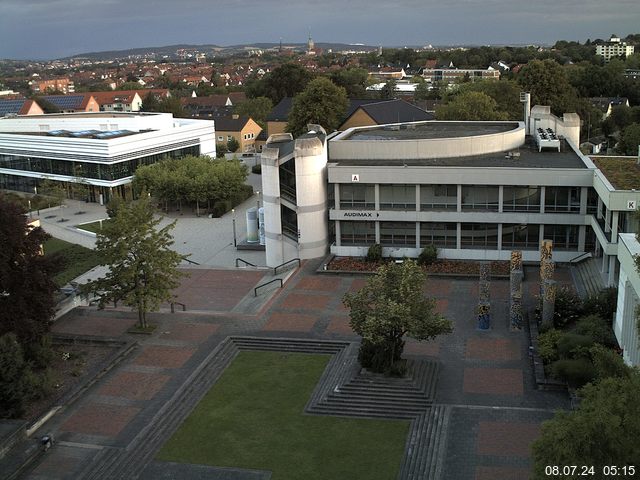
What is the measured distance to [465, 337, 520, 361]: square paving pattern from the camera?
28.0 m

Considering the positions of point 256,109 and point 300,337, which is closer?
point 300,337

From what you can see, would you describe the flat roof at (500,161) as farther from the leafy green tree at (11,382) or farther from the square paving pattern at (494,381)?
the leafy green tree at (11,382)

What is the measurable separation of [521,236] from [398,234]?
6.79m

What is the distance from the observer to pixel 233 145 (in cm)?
9162

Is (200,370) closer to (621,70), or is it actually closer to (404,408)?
(404,408)

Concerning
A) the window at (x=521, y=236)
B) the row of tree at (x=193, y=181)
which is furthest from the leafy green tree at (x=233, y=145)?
the window at (x=521, y=236)

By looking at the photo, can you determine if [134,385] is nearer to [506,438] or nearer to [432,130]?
[506,438]

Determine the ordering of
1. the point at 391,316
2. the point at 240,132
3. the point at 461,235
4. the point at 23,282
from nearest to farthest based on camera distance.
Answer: the point at 391,316, the point at 23,282, the point at 461,235, the point at 240,132

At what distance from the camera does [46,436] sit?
75.7 ft

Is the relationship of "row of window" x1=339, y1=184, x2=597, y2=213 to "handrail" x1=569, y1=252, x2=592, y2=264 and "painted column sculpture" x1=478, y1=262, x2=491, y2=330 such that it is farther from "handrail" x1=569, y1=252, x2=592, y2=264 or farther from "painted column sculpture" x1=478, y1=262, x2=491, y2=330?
"painted column sculpture" x1=478, y1=262, x2=491, y2=330

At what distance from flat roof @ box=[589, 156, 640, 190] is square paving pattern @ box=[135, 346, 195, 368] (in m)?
21.1

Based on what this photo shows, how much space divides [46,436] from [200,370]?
253 inches

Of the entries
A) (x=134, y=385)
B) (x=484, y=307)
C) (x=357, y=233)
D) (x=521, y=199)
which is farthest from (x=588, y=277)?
(x=134, y=385)

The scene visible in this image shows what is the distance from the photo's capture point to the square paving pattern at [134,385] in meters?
26.3
